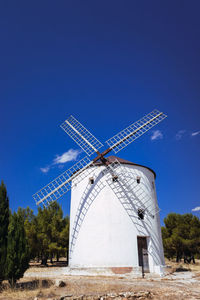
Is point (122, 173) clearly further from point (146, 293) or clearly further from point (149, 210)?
point (146, 293)

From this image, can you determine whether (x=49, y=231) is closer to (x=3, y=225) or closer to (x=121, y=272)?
(x=121, y=272)

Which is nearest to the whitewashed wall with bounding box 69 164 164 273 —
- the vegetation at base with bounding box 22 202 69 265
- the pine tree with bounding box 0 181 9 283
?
the pine tree with bounding box 0 181 9 283

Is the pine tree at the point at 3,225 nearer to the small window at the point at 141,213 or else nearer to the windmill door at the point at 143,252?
the small window at the point at 141,213

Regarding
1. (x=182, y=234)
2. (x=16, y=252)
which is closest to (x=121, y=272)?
(x=16, y=252)

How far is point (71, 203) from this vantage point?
16.2 m

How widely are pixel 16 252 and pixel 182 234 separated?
70.6ft

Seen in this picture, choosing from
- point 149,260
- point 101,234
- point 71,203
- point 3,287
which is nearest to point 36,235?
point 71,203

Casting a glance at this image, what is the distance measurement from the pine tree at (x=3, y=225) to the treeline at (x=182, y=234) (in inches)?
835

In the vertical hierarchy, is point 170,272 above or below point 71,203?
below

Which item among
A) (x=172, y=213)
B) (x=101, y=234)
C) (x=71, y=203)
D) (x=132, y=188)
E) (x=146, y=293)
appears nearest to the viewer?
(x=146, y=293)

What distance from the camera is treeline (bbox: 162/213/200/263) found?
24.5 metres

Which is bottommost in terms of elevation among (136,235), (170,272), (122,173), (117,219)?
(170,272)

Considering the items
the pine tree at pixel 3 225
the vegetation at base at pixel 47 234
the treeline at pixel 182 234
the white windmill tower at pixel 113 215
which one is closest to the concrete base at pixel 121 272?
the white windmill tower at pixel 113 215

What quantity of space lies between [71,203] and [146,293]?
31.8 ft
